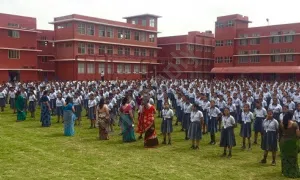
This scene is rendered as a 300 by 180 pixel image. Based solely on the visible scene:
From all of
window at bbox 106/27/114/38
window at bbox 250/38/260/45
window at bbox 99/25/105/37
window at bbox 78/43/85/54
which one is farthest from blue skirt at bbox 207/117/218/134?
window at bbox 250/38/260/45

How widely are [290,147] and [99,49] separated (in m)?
34.7

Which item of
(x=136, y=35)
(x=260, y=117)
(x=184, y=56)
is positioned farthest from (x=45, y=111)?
(x=184, y=56)

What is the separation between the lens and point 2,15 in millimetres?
33188

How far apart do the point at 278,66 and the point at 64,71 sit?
26.4 m

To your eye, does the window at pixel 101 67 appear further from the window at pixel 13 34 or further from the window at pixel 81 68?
the window at pixel 13 34

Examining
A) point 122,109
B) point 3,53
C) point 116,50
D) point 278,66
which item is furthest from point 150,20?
point 122,109

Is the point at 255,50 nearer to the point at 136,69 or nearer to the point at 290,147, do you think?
the point at 136,69

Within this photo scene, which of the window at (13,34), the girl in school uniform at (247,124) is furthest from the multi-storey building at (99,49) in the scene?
the girl in school uniform at (247,124)

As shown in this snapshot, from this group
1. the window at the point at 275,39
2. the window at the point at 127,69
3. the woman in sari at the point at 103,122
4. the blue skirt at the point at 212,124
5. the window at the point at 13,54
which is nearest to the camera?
the blue skirt at the point at 212,124

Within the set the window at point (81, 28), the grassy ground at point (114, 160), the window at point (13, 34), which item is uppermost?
the window at point (81, 28)

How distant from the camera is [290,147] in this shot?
24.9 ft

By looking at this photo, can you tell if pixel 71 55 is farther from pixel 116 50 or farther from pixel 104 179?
pixel 104 179

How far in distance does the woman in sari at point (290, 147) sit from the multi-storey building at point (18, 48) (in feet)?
103

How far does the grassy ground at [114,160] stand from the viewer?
25.2 ft
